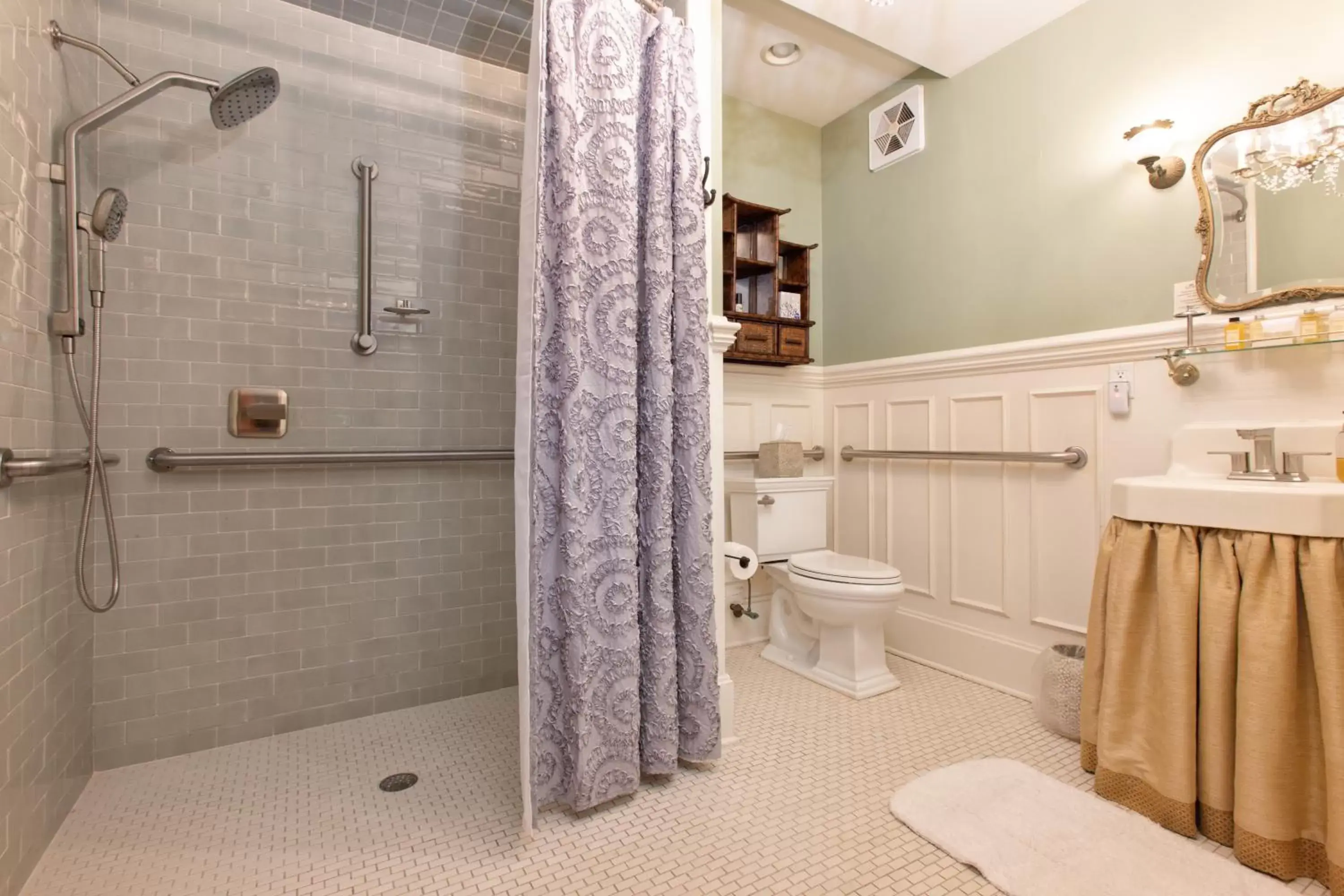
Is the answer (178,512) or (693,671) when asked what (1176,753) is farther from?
(178,512)

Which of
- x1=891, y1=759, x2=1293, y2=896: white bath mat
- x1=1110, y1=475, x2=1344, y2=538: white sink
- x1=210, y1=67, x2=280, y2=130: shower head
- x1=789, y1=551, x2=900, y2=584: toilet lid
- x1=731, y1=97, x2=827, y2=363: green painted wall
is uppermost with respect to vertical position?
x1=731, y1=97, x2=827, y2=363: green painted wall

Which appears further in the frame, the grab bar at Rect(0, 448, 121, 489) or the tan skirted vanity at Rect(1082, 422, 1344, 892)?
the tan skirted vanity at Rect(1082, 422, 1344, 892)

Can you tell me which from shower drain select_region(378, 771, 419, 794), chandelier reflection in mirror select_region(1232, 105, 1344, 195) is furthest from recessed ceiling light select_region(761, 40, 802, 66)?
shower drain select_region(378, 771, 419, 794)

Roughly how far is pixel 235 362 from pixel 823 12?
2239mm

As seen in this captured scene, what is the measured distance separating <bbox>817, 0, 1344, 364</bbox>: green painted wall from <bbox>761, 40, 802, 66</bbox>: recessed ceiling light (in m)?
0.48

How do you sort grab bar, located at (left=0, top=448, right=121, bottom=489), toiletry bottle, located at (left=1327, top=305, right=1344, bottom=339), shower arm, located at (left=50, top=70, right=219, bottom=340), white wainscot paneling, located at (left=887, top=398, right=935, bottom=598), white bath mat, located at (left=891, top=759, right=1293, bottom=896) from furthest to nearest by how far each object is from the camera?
white wainscot paneling, located at (left=887, top=398, right=935, bottom=598) → toiletry bottle, located at (left=1327, top=305, right=1344, bottom=339) → shower arm, located at (left=50, top=70, right=219, bottom=340) → white bath mat, located at (left=891, top=759, right=1293, bottom=896) → grab bar, located at (left=0, top=448, right=121, bottom=489)

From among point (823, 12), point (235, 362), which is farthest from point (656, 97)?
point (235, 362)

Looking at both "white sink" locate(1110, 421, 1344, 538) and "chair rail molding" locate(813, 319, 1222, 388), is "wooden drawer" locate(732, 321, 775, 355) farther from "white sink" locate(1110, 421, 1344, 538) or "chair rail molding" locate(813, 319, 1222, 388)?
"white sink" locate(1110, 421, 1344, 538)

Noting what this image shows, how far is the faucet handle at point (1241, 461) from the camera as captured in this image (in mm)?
1660

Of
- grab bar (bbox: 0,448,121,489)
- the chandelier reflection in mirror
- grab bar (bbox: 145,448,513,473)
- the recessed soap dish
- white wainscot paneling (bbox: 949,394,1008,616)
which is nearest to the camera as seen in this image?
grab bar (bbox: 0,448,121,489)

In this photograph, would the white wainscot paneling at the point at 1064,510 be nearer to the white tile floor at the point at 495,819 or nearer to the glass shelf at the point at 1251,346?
the glass shelf at the point at 1251,346

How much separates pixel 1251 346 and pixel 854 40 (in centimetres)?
176

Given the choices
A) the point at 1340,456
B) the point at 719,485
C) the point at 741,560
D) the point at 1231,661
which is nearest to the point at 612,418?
the point at 719,485

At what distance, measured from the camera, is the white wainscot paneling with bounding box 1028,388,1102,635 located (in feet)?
6.84
